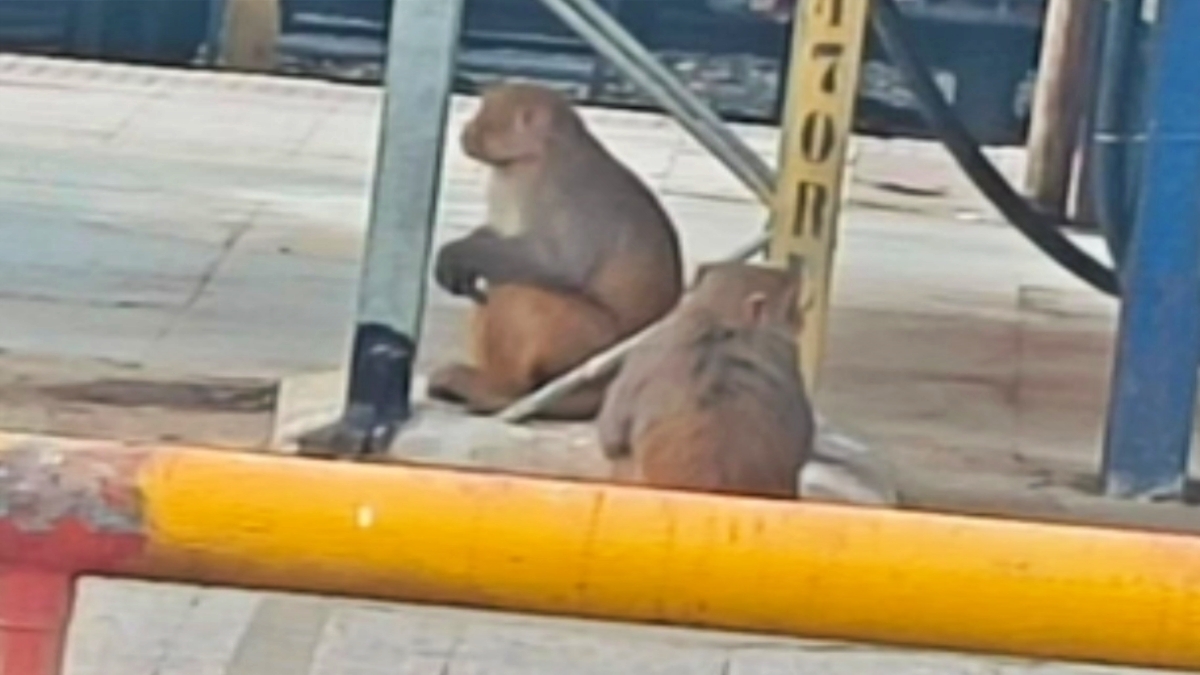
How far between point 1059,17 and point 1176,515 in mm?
5789

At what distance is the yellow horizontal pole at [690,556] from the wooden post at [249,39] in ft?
40.6

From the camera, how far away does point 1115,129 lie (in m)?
8.74

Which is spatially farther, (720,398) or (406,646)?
(720,398)

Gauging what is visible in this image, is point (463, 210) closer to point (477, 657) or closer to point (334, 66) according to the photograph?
point (334, 66)

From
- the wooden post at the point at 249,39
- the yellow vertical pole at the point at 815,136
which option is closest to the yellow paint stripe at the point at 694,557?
the yellow vertical pole at the point at 815,136

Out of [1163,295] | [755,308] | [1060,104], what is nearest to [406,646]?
[755,308]

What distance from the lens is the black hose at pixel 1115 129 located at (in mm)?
8008

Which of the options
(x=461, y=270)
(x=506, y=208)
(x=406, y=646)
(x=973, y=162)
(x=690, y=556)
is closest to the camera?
(x=690, y=556)

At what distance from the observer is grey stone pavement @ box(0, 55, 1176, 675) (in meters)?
5.39

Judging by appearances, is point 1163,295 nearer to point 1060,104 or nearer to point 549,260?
point 549,260

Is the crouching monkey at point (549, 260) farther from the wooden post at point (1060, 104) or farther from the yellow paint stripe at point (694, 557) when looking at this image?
the wooden post at point (1060, 104)

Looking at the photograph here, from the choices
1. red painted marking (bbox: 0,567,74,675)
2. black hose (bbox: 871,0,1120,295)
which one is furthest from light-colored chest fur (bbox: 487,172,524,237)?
red painted marking (bbox: 0,567,74,675)

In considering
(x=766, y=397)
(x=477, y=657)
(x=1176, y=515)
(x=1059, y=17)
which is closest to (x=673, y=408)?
(x=766, y=397)

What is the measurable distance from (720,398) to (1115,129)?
3418 millimetres
